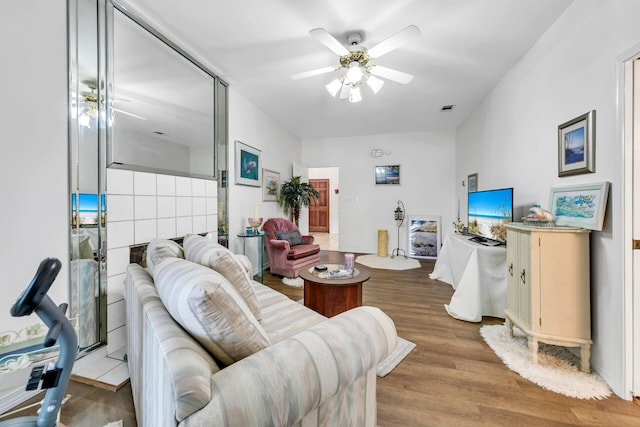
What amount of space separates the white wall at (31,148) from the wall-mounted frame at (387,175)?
5.08 meters

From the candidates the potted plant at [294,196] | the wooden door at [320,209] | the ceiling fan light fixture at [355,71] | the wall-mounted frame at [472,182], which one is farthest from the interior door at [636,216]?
the wooden door at [320,209]

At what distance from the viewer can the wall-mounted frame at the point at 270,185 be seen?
4.45 m

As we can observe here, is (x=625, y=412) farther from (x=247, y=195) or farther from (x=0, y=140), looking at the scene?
(x=247, y=195)

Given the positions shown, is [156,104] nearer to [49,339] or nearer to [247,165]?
[247,165]

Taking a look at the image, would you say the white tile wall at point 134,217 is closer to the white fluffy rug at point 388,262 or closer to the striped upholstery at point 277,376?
the striped upholstery at point 277,376

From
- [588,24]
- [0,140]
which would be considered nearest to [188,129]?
[0,140]

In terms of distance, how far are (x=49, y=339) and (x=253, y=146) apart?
3.56m

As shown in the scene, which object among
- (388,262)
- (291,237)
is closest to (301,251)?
(291,237)

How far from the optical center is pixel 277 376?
736 mm

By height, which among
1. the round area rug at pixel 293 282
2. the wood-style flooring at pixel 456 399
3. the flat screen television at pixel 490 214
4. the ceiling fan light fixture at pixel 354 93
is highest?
the ceiling fan light fixture at pixel 354 93

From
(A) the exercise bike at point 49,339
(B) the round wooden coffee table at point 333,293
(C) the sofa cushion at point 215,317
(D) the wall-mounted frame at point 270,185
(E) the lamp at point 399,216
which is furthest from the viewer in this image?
(E) the lamp at point 399,216

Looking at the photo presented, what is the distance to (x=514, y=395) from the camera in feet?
5.06

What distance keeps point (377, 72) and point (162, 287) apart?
8.13 feet

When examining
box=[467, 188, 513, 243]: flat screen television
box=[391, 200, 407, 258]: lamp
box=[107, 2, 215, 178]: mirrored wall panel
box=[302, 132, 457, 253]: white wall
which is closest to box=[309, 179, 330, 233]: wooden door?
box=[302, 132, 457, 253]: white wall
